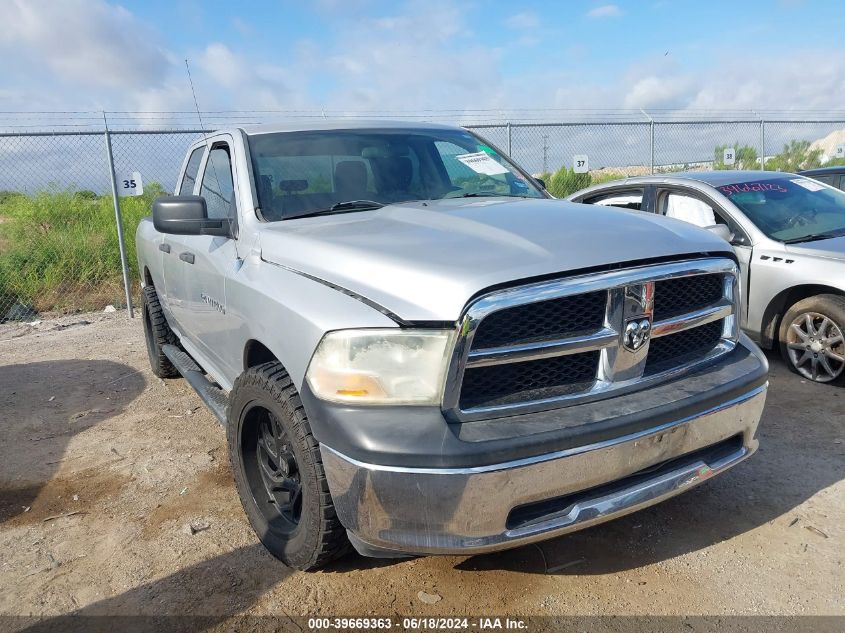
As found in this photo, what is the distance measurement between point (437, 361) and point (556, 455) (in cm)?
47

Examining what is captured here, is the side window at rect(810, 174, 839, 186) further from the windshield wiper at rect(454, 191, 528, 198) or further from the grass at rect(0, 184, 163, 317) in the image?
the grass at rect(0, 184, 163, 317)

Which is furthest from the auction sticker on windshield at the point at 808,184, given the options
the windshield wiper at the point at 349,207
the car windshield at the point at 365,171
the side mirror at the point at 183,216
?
the side mirror at the point at 183,216

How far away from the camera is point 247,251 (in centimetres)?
300

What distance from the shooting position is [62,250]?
1006cm

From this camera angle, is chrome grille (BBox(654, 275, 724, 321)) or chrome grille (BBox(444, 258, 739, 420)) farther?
chrome grille (BBox(654, 275, 724, 321))

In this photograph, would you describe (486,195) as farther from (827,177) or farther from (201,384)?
(827,177)

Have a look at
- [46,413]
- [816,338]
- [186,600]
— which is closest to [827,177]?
[816,338]

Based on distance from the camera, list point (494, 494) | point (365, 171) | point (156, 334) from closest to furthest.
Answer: point (494, 494), point (365, 171), point (156, 334)

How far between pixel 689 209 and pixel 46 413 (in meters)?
5.47

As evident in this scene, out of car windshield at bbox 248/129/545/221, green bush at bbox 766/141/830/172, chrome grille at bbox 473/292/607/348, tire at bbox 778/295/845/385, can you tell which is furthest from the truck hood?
green bush at bbox 766/141/830/172

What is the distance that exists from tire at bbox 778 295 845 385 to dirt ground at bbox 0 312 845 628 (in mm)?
496

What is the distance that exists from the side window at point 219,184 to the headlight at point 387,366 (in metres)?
1.50

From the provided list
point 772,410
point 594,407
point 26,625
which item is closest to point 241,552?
point 26,625

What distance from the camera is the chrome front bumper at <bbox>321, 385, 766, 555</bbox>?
6.59 ft
